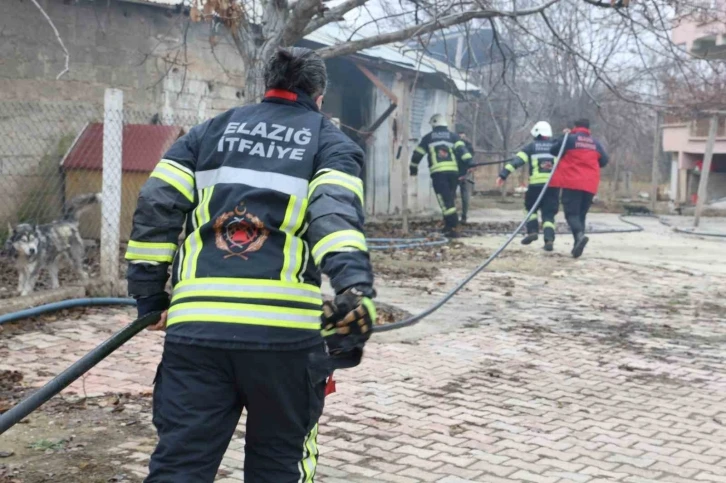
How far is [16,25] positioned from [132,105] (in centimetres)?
180

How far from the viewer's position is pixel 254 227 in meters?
2.99

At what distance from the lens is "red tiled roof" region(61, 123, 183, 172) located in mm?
11156

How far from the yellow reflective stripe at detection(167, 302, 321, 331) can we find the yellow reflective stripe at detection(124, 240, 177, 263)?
23cm

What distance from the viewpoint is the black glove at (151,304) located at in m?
3.25

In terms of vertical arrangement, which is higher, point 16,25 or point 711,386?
point 16,25

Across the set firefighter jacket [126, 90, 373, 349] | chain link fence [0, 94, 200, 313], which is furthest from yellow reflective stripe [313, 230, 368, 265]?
chain link fence [0, 94, 200, 313]

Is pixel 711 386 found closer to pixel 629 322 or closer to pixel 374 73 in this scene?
pixel 629 322

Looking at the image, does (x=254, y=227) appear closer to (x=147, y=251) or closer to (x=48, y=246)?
(x=147, y=251)

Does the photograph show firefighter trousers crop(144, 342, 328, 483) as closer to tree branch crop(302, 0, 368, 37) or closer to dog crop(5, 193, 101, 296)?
dog crop(5, 193, 101, 296)

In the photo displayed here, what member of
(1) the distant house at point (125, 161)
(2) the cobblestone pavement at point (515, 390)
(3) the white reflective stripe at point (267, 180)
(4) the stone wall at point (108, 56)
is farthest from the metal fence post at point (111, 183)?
(3) the white reflective stripe at point (267, 180)

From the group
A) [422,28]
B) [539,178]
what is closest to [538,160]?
[539,178]

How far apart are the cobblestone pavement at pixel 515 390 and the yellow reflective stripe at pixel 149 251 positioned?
148 cm

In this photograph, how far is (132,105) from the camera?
40.5 ft

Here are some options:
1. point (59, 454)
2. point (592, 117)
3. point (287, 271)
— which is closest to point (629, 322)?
point (59, 454)
